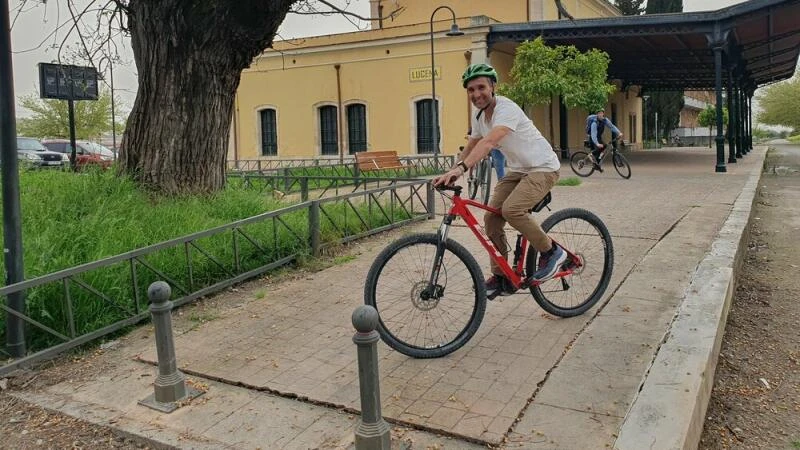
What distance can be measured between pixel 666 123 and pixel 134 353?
197 ft

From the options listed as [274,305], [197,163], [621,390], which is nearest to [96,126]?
[197,163]

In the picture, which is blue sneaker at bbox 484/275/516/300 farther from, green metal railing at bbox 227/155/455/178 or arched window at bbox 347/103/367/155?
arched window at bbox 347/103/367/155

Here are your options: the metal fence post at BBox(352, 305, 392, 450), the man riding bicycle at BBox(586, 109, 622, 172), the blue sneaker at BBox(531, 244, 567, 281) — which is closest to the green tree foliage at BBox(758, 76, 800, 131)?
the man riding bicycle at BBox(586, 109, 622, 172)

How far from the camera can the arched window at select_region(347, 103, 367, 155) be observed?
27.5 metres

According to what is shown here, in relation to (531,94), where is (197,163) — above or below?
below

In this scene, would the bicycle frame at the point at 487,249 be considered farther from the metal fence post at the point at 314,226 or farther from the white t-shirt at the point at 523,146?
the metal fence post at the point at 314,226

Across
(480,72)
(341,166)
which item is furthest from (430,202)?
(341,166)

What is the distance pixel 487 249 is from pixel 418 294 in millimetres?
637

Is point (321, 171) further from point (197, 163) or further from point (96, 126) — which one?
point (96, 126)

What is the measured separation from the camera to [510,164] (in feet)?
14.5

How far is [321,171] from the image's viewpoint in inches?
737

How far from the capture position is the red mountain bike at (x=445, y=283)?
3932mm

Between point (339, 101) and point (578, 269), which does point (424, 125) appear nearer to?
point (339, 101)

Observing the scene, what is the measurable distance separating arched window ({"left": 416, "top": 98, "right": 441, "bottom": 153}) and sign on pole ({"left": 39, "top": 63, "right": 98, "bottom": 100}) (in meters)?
17.0
